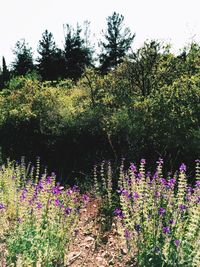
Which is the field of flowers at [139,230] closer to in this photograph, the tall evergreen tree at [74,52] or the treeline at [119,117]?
the treeline at [119,117]

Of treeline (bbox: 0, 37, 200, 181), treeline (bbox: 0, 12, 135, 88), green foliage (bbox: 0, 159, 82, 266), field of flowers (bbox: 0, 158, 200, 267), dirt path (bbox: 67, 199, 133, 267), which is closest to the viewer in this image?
field of flowers (bbox: 0, 158, 200, 267)

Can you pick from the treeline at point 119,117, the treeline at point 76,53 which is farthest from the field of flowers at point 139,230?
the treeline at point 76,53

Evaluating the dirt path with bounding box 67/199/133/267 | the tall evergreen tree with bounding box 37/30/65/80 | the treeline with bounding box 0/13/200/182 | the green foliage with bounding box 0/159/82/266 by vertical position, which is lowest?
the dirt path with bounding box 67/199/133/267

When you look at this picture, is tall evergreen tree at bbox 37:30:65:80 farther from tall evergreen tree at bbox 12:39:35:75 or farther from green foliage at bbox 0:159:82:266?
green foliage at bbox 0:159:82:266

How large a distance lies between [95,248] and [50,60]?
3164 cm

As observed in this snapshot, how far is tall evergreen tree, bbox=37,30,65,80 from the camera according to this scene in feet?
113

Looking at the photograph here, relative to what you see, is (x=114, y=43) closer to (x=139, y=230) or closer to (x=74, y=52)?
(x=74, y=52)

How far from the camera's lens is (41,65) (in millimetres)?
35688

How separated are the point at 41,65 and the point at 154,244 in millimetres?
33633

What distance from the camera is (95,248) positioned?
5.06 meters

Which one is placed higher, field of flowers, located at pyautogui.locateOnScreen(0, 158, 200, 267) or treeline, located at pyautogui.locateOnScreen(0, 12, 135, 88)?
treeline, located at pyautogui.locateOnScreen(0, 12, 135, 88)

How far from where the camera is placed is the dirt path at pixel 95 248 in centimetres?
461

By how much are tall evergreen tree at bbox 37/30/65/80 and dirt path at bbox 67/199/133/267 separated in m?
28.9

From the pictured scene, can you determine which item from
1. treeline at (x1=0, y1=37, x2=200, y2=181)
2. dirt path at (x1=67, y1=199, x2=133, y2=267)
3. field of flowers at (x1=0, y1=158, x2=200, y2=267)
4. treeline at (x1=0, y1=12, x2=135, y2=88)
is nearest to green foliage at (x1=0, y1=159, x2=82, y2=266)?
field of flowers at (x1=0, y1=158, x2=200, y2=267)
